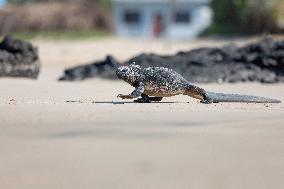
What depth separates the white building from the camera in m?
52.3

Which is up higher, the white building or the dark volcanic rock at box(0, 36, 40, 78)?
the white building

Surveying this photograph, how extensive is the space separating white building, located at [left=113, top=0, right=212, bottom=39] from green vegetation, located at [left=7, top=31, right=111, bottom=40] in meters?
12.3

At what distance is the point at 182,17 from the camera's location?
53344 millimetres

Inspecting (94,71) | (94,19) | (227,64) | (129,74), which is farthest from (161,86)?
Result: (94,19)

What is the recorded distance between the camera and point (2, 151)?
5.21 m

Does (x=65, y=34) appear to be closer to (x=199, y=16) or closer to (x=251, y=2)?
(x=251, y=2)

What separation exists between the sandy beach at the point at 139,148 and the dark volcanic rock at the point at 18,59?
289 inches

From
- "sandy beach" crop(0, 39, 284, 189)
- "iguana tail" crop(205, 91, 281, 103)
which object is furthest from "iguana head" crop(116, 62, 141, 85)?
"sandy beach" crop(0, 39, 284, 189)

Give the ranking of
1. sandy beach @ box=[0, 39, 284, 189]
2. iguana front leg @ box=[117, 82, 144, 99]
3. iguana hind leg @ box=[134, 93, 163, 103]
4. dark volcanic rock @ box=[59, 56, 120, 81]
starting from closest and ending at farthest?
1. sandy beach @ box=[0, 39, 284, 189]
2. iguana front leg @ box=[117, 82, 144, 99]
3. iguana hind leg @ box=[134, 93, 163, 103]
4. dark volcanic rock @ box=[59, 56, 120, 81]

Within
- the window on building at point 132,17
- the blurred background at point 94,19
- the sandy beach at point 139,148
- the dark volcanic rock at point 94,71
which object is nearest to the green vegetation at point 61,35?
the blurred background at point 94,19

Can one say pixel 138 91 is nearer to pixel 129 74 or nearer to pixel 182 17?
pixel 129 74

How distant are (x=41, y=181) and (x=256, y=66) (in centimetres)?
1041

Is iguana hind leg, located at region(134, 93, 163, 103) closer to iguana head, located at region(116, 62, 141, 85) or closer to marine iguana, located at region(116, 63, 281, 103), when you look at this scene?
marine iguana, located at region(116, 63, 281, 103)

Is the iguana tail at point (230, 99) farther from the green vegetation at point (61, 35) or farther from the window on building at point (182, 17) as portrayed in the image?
the window on building at point (182, 17)
